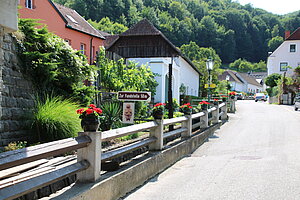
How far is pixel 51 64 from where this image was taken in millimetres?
9312

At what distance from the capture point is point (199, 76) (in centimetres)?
5250

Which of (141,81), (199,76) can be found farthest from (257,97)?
(141,81)

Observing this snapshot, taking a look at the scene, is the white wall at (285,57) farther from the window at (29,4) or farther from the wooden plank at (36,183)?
the wooden plank at (36,183)

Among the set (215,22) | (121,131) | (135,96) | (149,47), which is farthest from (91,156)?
(215,22)

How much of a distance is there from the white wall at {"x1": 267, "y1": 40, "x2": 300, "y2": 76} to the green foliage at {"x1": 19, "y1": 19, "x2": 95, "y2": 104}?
5653 cm

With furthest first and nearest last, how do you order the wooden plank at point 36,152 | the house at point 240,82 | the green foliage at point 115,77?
the house at point 240,82 → the green foliage at point 115,77 → the wooden plank at point 36,152

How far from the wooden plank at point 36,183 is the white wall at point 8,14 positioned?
1.82 meters

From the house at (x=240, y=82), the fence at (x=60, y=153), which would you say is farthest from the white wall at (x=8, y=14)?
the house at (x=240, y=82)

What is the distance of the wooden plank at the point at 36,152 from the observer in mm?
3338

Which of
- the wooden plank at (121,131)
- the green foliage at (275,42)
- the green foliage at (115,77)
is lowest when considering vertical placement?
the wooden plank at (121,131)

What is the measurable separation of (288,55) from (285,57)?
0.66 metres

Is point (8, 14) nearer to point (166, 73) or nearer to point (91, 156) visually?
point (91, 156)

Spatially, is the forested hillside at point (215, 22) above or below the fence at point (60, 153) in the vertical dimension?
above

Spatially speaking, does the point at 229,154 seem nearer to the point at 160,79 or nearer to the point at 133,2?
the point at 160,79
